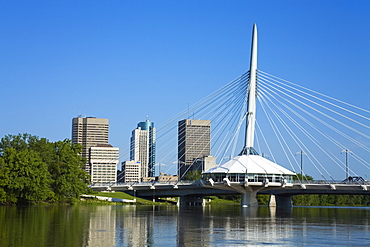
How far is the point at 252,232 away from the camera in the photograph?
45.4 m

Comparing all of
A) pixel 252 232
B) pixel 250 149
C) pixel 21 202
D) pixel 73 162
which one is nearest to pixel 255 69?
pixel 250 149

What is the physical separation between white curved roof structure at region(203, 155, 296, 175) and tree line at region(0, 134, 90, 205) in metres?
29.4

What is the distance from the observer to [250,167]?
11988 cm

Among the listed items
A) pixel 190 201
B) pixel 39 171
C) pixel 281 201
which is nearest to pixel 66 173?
pixel 39 171

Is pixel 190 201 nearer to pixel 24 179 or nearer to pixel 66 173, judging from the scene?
pixel 66 173

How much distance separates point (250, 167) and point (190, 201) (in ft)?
115

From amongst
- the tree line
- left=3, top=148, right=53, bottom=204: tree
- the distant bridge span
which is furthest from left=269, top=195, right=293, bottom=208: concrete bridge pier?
left=3, top=148, right=53, bottom=204: tree

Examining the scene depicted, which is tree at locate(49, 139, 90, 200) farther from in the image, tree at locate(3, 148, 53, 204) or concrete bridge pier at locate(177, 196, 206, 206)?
concrete bridge pier at locate(177, 196, 206, 206)

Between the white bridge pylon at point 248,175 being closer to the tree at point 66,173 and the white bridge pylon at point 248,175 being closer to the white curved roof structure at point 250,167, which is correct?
the white curved roof structure at point 250,167

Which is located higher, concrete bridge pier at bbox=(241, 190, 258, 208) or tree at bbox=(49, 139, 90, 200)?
tree at bbox=(49, 139, 90, 200)

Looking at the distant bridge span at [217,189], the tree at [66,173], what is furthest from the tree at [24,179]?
the distant bridge span at [217,189]

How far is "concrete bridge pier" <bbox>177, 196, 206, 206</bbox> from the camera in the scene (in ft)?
483

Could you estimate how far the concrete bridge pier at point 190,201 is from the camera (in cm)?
14732

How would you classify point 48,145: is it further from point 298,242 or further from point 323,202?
point 323,202
